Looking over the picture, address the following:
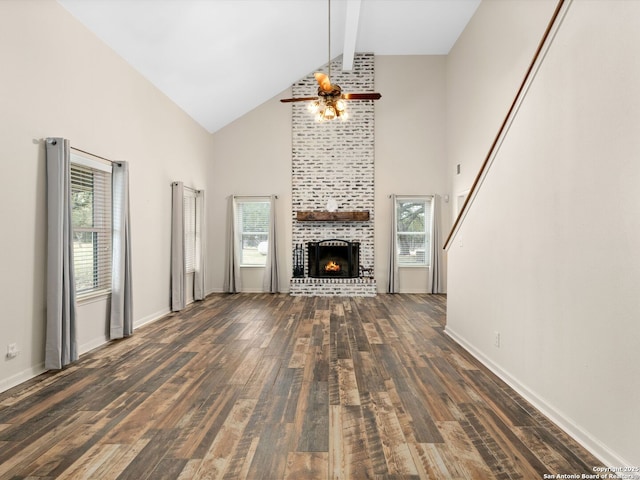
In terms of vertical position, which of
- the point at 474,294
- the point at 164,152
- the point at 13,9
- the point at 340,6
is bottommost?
the point at 474,294

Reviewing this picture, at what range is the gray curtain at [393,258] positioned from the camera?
8312 mm

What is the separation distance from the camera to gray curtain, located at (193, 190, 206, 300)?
731 cm

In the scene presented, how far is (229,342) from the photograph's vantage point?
443cm

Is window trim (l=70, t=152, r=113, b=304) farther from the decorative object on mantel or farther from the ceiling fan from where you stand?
the decorative object on mantel

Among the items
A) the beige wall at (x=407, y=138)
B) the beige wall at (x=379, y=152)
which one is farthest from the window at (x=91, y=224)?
the beige wall at (x=407, y=138)

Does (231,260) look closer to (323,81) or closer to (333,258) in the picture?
(333,258)

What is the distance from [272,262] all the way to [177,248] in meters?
2.39

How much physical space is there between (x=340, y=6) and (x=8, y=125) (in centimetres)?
504

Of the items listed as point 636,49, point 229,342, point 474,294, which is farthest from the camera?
point 229,342

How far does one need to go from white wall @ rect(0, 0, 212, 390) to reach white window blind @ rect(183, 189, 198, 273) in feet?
4.11

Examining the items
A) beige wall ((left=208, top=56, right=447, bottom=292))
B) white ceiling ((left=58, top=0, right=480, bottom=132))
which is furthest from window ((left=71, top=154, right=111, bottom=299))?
beige wall ((left=208, top=56, right=447, bottom=292))

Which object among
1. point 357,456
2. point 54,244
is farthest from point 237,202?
point 357,456

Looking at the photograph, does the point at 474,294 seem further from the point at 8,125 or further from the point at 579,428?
the point at 8,125

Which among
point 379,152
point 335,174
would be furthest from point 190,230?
point 379,152
